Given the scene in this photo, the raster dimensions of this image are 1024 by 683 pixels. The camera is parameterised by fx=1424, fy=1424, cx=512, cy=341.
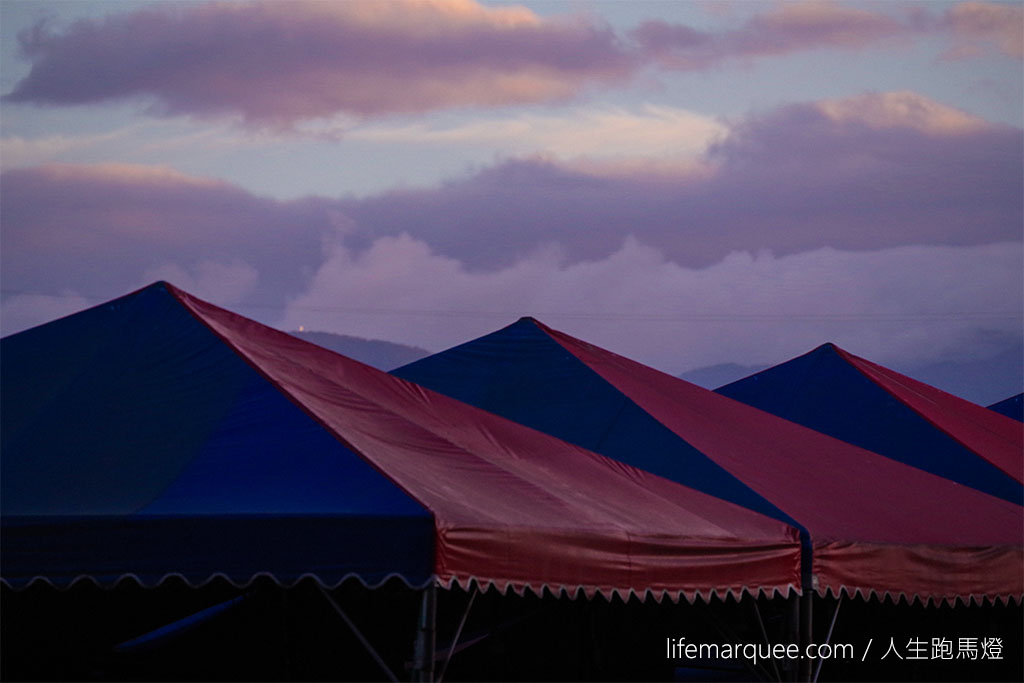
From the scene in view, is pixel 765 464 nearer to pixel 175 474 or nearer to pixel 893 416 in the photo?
pixel 893 416

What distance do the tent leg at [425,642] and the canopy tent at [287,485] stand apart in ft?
0.73

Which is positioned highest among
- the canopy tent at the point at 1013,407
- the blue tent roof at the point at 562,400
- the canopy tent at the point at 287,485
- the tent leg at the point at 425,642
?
the canopy tent at the point at 1013,407

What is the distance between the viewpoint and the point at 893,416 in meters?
18.0

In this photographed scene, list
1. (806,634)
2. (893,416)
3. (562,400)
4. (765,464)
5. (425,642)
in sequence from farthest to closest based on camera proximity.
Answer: (893,416) < (562,400) < (765,464) < (806,634) < (425,642)

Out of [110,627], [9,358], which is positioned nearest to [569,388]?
[110,627]

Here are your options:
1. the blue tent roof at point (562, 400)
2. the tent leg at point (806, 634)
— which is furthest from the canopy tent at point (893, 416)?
the tent leg at point (806, 634)

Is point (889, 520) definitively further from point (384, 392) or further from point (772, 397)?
point (772, 397)

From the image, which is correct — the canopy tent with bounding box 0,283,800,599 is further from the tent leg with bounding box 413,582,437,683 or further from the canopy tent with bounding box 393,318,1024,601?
the canopy tent with bounding box 393,318,1024,601

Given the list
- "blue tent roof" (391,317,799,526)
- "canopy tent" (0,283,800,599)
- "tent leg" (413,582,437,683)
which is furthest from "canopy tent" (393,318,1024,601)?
"tent leg" (413,582,437,683)

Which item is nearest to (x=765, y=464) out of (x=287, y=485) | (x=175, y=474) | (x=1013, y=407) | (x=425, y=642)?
(x=425, y=642)

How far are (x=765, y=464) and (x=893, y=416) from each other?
214 inches

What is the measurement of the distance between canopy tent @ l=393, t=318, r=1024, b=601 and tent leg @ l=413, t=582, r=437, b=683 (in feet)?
14.3

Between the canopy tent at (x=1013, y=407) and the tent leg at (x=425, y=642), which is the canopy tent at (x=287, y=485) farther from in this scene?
the canopy tent at (x=1013, y=407)

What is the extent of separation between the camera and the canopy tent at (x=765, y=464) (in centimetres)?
1186
